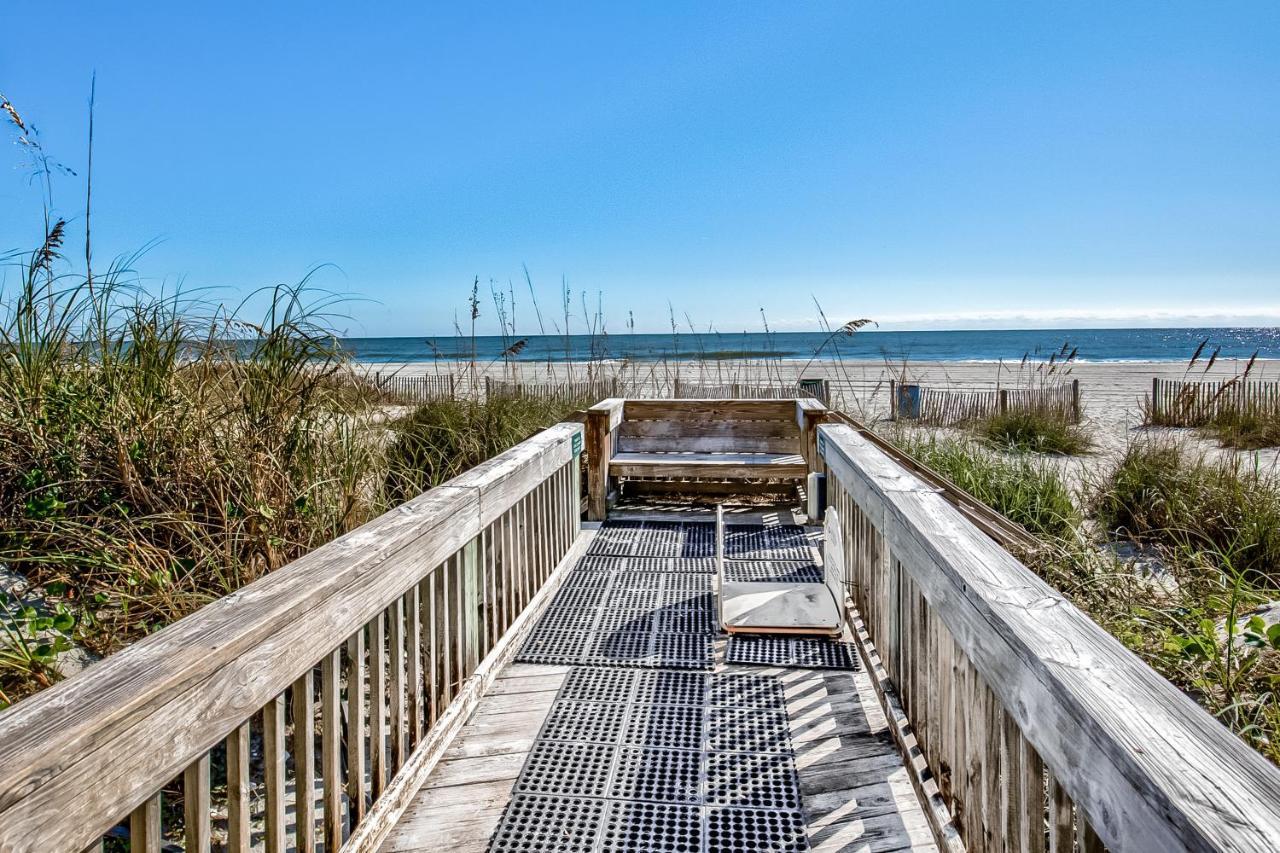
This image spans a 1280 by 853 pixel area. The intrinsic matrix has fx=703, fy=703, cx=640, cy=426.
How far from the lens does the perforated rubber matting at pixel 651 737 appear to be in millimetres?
1753

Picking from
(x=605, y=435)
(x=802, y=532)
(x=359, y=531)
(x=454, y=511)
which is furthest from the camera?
(x=605, y=435)

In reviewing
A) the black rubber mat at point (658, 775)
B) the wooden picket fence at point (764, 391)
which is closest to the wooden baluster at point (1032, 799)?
the black rubber mat at point (658, 775)

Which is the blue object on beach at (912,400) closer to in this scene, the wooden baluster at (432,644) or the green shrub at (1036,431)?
the green shrub at (1036,431)

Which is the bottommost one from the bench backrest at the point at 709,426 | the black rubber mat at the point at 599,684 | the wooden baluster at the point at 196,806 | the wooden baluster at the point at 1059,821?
the black rubber mat at the point at 599,684

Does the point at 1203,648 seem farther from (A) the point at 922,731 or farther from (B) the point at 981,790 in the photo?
(B) the point at 981,790

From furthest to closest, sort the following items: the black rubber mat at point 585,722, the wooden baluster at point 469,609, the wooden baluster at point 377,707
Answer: the wooden baluster at point 469,609, the black rubber mat at point 585,722, the wooden baluster at point 377,707

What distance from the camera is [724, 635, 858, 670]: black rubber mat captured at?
2668mm

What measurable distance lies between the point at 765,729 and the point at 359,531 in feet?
4.54

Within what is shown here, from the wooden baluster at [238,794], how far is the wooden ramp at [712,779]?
22.3 inches

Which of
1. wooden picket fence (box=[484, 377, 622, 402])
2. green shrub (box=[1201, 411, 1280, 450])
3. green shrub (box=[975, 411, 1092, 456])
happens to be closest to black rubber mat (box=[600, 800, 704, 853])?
wooden picket fence (box=[484, 377, 622, 402])

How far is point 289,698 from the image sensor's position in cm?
239

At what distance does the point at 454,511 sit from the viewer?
2113 mm

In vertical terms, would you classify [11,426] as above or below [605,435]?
above

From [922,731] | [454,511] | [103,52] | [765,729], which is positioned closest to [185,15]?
[103,52]
